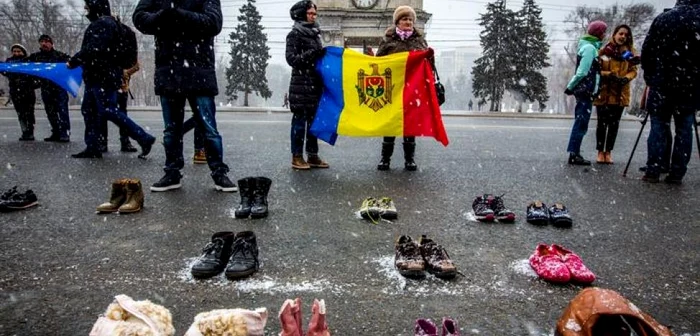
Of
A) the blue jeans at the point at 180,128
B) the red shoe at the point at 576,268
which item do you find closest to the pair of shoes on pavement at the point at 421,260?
the red shoe at the point at 576,268

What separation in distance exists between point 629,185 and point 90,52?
7773 mm

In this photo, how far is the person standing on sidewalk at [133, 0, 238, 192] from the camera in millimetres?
4629

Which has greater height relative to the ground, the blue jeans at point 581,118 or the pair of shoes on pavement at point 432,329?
the blue jeans at point 581,118

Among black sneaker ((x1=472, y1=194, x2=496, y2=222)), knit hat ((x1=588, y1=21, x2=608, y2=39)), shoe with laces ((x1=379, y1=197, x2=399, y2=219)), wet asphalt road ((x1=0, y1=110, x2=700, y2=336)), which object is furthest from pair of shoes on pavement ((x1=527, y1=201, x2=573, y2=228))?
knit hat ((x1=588, y1=21, x2=608, y2=39))

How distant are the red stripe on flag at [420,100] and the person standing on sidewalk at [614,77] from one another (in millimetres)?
3043

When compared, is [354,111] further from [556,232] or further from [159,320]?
[159,320]

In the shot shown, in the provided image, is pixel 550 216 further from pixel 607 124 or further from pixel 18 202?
pixel 18 202

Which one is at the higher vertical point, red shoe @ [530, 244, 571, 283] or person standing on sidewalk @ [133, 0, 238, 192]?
person standing on sidewalk @ [133, 0, 238, 192]

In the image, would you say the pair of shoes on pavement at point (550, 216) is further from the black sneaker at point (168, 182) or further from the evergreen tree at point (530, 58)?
the evergreen tree at point (530, 58)

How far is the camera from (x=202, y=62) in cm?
489

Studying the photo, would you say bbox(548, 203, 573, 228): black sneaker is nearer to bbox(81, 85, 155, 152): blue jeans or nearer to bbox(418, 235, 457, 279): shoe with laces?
bbox(418, 235, 457, 279): shoe with laces

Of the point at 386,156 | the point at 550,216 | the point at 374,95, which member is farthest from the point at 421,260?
the point at 374,95

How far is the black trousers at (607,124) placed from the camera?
740 centimetres

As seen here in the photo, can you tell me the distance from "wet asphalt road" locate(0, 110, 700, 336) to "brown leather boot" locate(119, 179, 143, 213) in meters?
0.10
